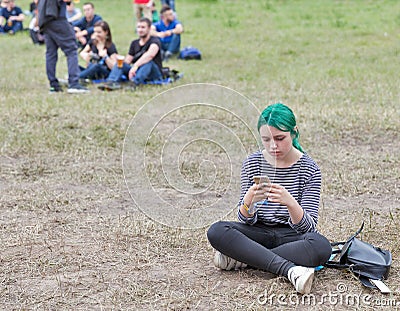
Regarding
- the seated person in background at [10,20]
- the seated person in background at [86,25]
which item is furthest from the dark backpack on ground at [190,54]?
the seated person in background at [10,20]

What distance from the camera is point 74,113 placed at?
798 cm

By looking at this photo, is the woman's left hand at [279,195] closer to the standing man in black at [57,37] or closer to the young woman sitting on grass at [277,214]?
the young woman sitting on grass at [277,214]

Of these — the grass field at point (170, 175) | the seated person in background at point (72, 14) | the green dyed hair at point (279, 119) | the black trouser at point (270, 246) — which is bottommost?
the grass field at point (170, 175)

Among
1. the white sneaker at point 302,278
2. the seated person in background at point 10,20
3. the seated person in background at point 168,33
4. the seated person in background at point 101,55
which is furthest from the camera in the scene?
the seated person in background at point 10,20

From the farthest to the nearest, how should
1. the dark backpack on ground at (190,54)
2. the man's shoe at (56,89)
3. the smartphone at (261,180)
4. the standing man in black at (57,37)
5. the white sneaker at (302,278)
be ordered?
the dark backpack on ground at (190,54), the man's shoe at (56,89), the standing man in black at (57,37), the smartphone at (261,180), the white sneaker at (302,278)

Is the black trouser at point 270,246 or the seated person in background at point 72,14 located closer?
the black trouser at point 270,246

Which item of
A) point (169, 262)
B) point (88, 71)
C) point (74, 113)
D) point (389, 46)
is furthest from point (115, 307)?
point (389, 46)

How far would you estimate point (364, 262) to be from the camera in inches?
144

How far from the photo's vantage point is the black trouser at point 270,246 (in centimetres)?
363

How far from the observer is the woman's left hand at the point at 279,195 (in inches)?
137

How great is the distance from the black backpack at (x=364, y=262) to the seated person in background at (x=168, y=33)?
9133mm

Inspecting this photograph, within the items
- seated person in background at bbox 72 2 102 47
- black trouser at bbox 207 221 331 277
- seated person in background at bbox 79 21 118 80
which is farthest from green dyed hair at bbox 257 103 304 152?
seated person in background at bbox 72 2 102 47

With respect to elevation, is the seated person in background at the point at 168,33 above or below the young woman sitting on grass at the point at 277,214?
below

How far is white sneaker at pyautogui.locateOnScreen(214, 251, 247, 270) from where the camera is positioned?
3.79m
